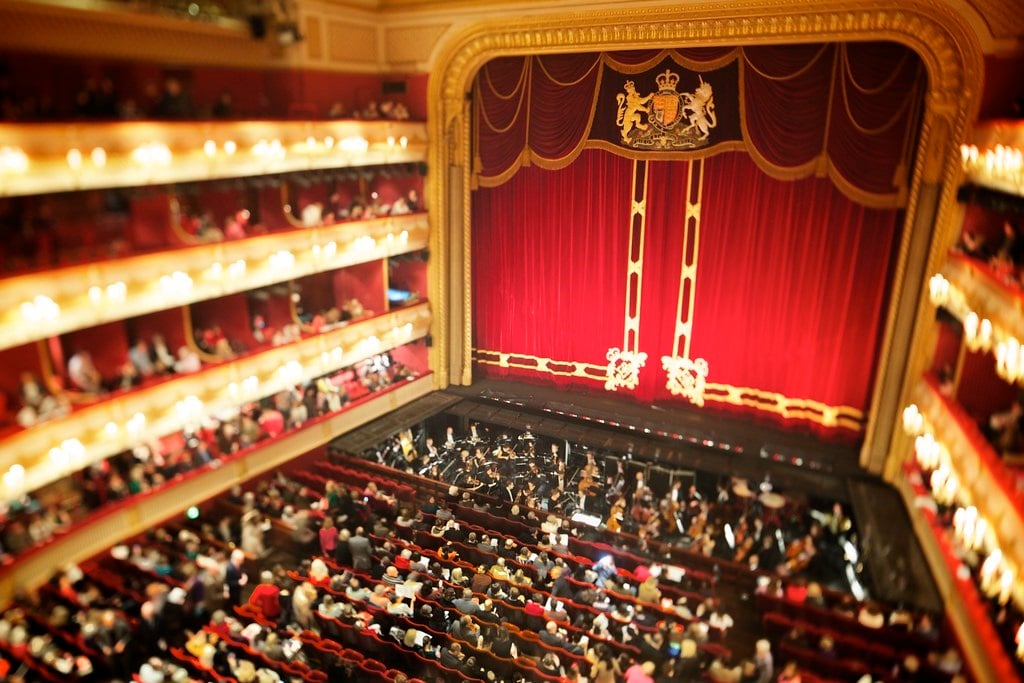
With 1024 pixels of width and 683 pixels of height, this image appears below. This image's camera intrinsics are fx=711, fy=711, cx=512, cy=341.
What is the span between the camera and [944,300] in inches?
424

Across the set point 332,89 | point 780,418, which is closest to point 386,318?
point 332,89

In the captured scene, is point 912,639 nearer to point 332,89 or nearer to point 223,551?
point 223,551

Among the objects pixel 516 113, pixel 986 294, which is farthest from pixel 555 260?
pixel 986 294

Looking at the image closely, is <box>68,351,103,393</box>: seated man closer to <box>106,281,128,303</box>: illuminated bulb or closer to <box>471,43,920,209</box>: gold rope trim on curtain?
<box>106,281,128,303</box>: illuminated bulb

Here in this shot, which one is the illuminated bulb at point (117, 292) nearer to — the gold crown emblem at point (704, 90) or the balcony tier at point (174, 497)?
the balcony tier at point (174, 497)

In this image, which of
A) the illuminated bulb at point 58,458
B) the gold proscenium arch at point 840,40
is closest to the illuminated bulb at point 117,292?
the illuminated bulb at point 58,458

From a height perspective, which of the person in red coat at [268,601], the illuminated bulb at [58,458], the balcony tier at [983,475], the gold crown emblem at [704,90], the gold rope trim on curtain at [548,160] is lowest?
the person in red coat at [268,601]

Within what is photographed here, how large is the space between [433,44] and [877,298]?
1005 centimetres

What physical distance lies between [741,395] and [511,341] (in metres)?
5.21

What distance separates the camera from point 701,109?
44.3 ft

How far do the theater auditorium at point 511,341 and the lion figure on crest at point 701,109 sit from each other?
9 cm

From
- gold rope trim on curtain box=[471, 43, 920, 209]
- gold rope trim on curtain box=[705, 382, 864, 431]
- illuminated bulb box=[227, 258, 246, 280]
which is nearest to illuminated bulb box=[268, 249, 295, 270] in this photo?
illuminated bulb box=[227, 258, 246, 280]

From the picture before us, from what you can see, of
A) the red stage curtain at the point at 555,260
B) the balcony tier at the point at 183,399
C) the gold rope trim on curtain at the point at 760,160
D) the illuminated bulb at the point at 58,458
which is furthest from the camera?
the red stage curtain at the point at 555,260

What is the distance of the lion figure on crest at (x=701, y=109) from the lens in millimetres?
13430
